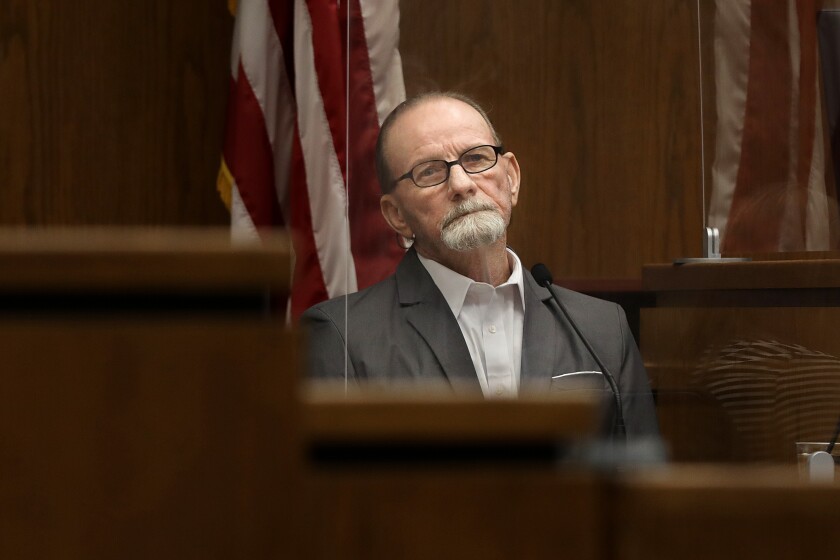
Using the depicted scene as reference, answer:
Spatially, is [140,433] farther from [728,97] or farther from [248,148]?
[248,148]

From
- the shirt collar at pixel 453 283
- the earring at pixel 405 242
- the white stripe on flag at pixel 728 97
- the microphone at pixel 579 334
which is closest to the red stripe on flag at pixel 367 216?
the earring at pixel 405 242

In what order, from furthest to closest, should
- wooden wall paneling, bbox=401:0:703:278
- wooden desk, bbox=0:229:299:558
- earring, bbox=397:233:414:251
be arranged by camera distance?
1. wooden wall paneling, bbox=401:0:703:278
2. earring, bbox=397:233:414:251
3. wooden desk, bbox=0:229:299:558

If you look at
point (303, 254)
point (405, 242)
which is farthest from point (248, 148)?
point (405, 242)

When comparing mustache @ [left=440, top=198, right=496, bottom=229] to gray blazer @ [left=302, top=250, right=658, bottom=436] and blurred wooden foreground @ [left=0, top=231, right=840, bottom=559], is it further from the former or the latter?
blurred wooden foreground @ [left=0, top=231, right=840, bottom=559]

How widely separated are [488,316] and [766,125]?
64 centimetres

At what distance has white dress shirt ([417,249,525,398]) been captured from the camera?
1.51 meters

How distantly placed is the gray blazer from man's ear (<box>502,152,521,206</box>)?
14cm

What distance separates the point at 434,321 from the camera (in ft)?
5.03

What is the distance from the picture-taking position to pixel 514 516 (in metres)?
0.50

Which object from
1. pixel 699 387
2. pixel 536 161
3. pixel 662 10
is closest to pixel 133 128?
pixel 536 161

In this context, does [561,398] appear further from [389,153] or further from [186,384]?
[389,153]

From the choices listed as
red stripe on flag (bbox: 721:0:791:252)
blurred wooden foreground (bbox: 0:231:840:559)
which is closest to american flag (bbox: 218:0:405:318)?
red stripe on flag (bbox: 721:0:791:252)

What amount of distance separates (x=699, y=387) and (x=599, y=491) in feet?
4.05

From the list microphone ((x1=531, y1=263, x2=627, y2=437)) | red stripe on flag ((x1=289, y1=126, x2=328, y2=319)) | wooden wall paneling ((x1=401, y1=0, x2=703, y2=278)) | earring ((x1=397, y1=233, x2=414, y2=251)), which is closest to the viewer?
microphone ((x1=531, y1=263, x2=627, y2=437))
